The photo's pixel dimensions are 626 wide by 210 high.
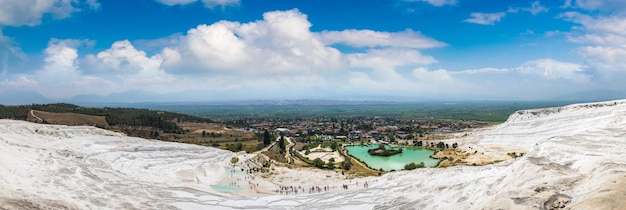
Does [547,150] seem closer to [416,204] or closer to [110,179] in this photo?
[416,204]

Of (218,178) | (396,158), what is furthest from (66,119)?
(396,158)

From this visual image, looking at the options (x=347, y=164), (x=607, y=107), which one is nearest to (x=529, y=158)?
(x=347, y=164)

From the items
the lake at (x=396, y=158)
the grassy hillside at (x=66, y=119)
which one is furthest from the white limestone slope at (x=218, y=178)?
the grassy hillside at (x=66, y=119)

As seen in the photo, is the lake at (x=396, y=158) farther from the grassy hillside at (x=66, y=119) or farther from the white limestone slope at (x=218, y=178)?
the grassy hillside at (x=66, y=119)

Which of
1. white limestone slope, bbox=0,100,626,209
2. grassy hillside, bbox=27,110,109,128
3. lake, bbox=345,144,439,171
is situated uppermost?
grassy hillside, bbox=27,110,109,128

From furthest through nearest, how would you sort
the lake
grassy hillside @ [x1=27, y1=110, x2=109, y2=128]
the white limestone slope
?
grassy hillside @ [x1=27, y1=110, x2=109, y2=128]
the lake
the white limestone slope

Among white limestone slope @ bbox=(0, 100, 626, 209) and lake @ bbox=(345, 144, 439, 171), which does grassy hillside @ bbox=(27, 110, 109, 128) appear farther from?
lake @ bbox=(345, 144, 439, 171)

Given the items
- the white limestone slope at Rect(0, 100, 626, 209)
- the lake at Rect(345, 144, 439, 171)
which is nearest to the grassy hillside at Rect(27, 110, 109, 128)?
the white limestone slope at Rect(0, 100, 626, 209)
